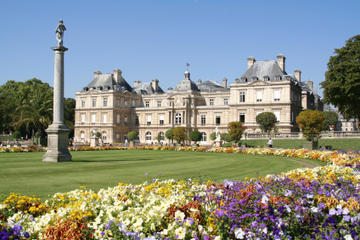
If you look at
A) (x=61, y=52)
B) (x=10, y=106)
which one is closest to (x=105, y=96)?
(x=10, y=106)

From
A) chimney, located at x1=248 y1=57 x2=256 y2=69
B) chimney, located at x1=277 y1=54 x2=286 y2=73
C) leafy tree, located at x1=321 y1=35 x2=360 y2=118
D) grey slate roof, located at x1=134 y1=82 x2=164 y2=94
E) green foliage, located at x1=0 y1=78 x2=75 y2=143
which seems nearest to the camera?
leafy tree, located at x1=321 y1=35 x2=360 y2=118

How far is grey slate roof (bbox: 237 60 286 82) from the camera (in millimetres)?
59388

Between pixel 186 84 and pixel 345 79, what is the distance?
125ft

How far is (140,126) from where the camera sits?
7631cm

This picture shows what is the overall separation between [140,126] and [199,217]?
71223 mm

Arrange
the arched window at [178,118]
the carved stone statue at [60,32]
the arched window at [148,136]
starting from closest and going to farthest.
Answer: the carved stone statue at [60,32] → the arched window at [178,118] → the arched window at [148,136]

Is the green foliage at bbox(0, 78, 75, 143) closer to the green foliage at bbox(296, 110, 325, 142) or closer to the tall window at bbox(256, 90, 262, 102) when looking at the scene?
the tall window at bbox(256, 90, 262, 102)

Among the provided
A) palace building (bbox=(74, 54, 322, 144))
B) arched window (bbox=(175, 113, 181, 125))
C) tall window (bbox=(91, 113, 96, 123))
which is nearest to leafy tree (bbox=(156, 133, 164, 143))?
palace building (bbox=(74, 54, 322, 144))

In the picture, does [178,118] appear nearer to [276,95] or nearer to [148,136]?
[148,136]

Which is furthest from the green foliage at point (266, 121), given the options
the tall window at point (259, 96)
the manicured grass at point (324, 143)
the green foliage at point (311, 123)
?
the green foliage at point (311, 123)

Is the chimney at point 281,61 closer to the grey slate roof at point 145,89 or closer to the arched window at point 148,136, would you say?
the arched window at point 148,136

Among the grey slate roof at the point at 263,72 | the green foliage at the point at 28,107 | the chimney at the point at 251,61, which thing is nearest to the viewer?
the green foliage at the point at 28,107

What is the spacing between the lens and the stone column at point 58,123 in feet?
66.6

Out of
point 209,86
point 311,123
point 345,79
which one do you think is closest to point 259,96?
point 311,123
